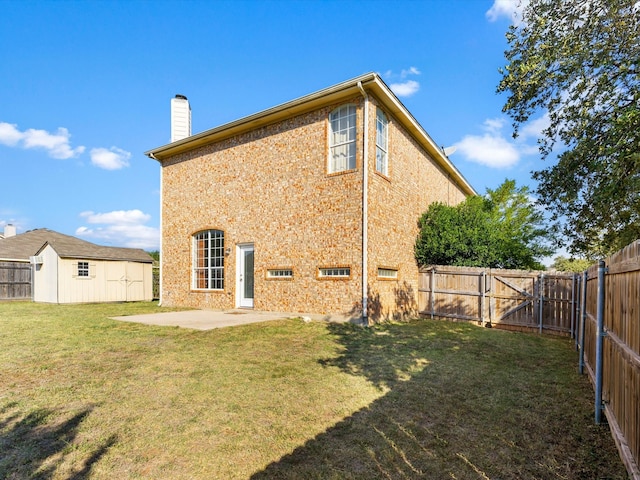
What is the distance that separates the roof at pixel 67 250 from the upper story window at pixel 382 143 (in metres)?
15.1

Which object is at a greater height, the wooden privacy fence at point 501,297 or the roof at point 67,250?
the roof at point 67,250

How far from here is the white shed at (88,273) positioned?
16.7 meters

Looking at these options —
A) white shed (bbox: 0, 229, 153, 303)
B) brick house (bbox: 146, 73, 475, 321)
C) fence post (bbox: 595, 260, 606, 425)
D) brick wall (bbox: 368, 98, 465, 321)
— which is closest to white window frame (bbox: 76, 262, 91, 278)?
white shed (bbox: 0, 229, 153, 303)

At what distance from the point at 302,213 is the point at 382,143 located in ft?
11.0

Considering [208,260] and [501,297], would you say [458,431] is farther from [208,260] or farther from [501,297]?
[208,260]

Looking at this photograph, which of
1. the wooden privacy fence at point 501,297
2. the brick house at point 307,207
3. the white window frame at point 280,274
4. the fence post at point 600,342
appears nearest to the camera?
the fence post at point 600,342

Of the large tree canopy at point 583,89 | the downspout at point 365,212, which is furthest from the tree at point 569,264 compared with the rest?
the downspout at point 365,212

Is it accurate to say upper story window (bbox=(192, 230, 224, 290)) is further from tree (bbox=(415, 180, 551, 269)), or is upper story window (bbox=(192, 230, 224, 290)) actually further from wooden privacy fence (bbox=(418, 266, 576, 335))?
wooden privacy fence (bbox=(418, 266, 576, 335))

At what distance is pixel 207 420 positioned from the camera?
346cm

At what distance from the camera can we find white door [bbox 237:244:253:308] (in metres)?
12.2

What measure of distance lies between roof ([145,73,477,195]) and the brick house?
0.04 m

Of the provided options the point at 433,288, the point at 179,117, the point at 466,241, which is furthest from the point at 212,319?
the point at 179,117

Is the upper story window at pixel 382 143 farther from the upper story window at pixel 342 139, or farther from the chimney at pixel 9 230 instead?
the chimney at pixel 9 230

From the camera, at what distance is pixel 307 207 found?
417 inches
